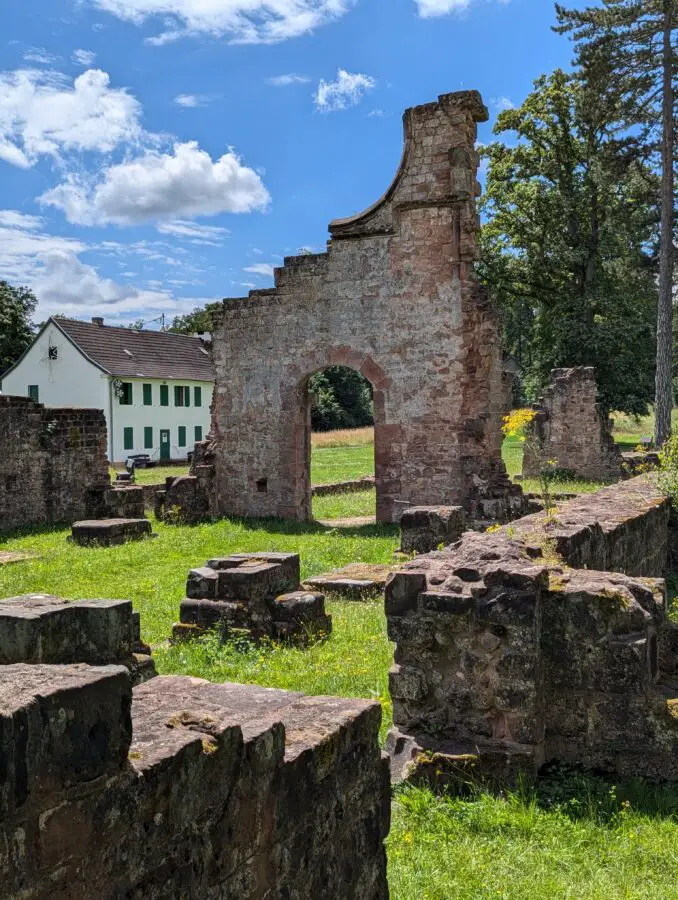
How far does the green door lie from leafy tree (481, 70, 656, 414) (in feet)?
62.1

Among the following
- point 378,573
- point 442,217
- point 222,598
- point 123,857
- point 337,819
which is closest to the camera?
point 123,857

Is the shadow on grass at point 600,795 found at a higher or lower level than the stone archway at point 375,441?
lower

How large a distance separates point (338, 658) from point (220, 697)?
4.15 m

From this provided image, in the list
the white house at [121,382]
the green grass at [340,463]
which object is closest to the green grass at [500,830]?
the green grass at [340,463]

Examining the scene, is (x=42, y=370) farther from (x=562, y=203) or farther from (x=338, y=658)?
(x=338, y=658)

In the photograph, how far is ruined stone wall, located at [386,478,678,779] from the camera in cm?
469

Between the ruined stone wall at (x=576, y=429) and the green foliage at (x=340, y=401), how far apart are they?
2946 cm

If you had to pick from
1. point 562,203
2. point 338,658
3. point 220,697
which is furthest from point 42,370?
point 220,697

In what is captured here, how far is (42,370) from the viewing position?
138 feet

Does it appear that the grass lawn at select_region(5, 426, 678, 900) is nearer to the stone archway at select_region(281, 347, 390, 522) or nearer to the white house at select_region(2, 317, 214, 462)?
the stone archway at select_region(281, 347, 390, 522)

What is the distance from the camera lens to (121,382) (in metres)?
41.0

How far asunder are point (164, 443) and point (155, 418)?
145cm

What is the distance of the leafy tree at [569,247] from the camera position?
29984 millimetres

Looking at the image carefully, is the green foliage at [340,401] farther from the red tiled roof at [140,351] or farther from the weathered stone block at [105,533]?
the weathered stone block at [105,533]
